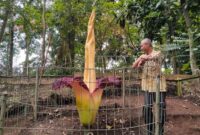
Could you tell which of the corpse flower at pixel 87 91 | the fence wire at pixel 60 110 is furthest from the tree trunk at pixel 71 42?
the corpse flower at pixel 87 91

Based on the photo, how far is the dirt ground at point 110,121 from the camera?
5340mm

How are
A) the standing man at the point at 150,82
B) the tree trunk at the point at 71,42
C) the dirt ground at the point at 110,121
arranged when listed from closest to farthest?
the standing man at the point at 150,82 → the dirt ground at the point at 110,121 → the tree trunk at the point at 71,42

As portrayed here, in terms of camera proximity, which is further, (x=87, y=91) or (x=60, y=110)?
(x=60, y=110)

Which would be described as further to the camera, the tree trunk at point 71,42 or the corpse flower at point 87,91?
the tree trunk at point 71,42

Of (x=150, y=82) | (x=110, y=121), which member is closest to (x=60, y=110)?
(x=110, y=121)

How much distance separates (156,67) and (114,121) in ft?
3.72

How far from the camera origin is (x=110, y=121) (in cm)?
558

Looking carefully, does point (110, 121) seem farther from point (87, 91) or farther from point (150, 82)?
point (150, 82)

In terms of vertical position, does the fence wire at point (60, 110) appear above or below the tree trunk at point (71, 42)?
below

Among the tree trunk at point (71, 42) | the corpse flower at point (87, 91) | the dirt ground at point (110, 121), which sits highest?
the tree trunk at point (71, 42)

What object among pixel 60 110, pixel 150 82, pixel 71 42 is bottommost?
pixel 60 110

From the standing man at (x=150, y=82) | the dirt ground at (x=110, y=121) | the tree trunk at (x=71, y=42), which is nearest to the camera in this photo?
the standing man at (x=150, y=82)

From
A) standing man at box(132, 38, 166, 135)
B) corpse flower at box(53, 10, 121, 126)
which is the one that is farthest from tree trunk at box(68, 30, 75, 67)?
standing man at box(132, 38, 166, 135)

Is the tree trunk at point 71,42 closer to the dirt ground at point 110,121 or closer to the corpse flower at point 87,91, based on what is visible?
the dirt ground at point 110,121
